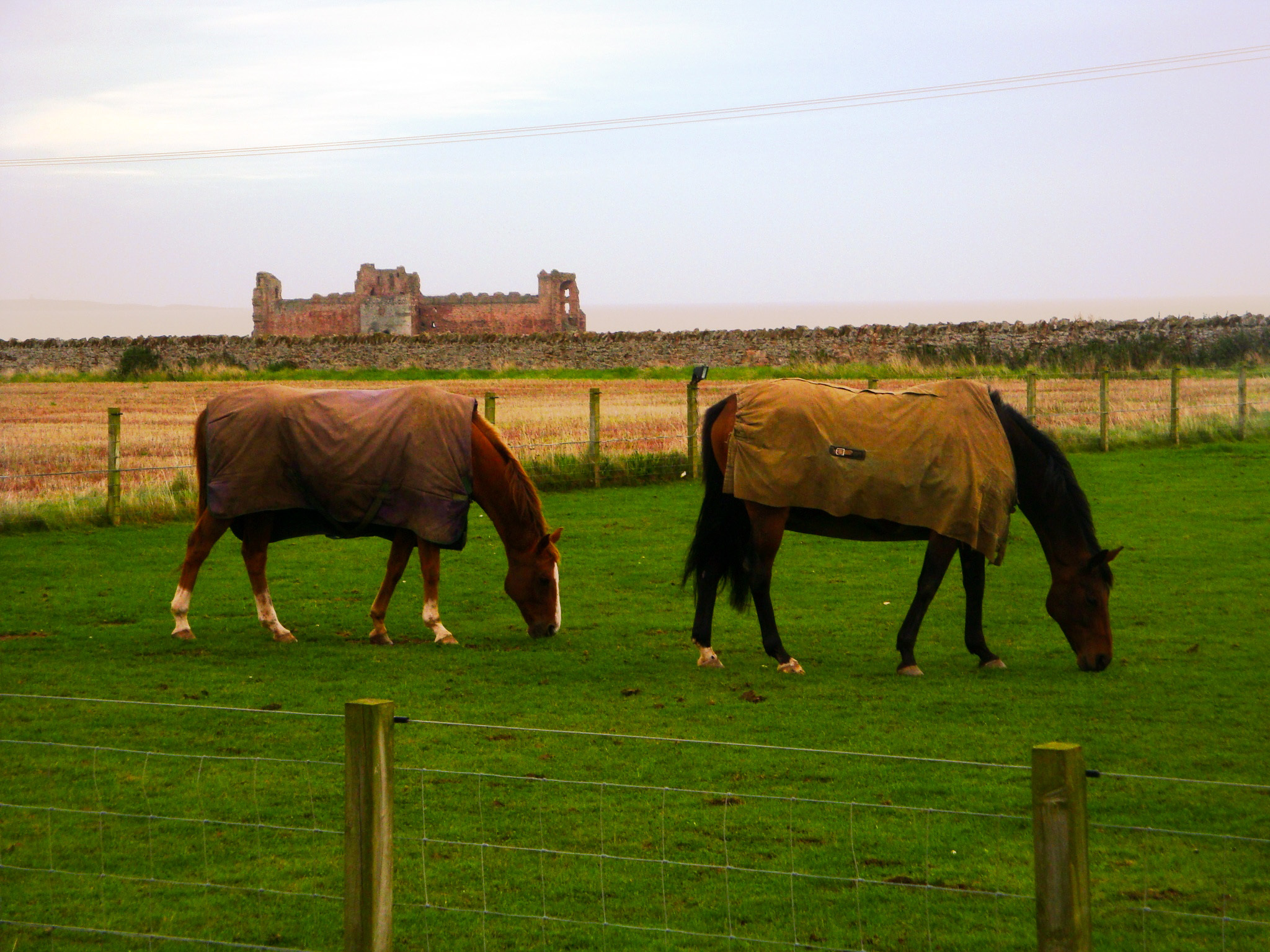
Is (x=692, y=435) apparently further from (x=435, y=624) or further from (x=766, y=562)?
(x=766, y=562)

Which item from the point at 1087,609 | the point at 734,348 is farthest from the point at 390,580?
the point at 734,348

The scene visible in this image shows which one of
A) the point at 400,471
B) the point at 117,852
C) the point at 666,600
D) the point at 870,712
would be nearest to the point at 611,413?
the point at 666,600

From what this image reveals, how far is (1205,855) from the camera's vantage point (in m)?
4.58

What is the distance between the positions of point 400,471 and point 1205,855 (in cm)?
528

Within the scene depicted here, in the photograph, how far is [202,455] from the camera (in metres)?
8.57

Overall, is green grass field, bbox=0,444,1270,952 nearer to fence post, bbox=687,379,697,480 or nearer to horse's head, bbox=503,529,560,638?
horse's head, bbox=503,529,560,638

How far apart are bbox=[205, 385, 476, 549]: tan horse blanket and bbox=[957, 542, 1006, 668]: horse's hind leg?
3.15 metres

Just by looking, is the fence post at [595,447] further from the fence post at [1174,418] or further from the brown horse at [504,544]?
the fence post at [1174,418]

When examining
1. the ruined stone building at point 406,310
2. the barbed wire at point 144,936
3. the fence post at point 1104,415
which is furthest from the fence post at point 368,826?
the ruined stone building at point 406,310

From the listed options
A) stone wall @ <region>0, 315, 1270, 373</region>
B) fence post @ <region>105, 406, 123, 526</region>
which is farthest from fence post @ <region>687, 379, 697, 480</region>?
stone wall @ <region>0, 315, 1270, 373</region>

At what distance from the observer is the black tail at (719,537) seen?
7805 millimetres

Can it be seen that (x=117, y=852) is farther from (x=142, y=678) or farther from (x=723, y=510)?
(x=723, y=510)

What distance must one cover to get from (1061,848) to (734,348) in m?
32.4

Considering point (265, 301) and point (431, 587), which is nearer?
point (431, 587)
